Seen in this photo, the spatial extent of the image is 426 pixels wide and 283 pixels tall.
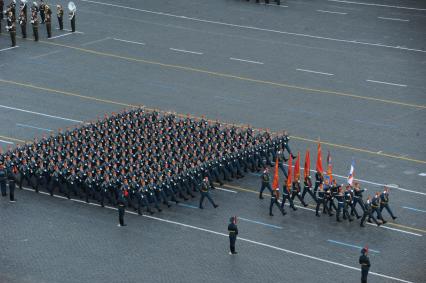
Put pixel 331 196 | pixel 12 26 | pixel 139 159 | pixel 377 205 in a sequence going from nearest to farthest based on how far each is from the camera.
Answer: pixel 377 205
pixel 331 196
pixel 139 159
pixel 12 26

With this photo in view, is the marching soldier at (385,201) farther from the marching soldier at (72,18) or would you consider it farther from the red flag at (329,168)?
the marching soldier at (72,18)

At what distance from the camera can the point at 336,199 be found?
46812 millimetres

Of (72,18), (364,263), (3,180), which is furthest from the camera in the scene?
(72,18)

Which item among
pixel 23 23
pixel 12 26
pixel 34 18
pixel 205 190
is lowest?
pixel 205 190

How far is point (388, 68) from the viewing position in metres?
67.3

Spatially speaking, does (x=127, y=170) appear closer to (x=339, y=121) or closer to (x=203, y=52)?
(x=339, y=121)

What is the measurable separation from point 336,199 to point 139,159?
8.80 metres

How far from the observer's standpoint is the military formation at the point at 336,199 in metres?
45.2

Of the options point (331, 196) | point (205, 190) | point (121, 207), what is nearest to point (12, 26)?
point (205, 190)

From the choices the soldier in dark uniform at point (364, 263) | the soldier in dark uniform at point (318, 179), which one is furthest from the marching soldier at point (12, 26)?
the soldier in dark uniform at point (364, 263)

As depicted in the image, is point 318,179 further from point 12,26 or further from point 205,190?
point 12,26

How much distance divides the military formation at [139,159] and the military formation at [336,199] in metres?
3.05

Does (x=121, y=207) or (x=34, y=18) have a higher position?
(x=34, y=18)

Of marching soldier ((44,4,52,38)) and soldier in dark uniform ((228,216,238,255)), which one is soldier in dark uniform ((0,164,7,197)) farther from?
marching soldier ((44,4,52,38))
